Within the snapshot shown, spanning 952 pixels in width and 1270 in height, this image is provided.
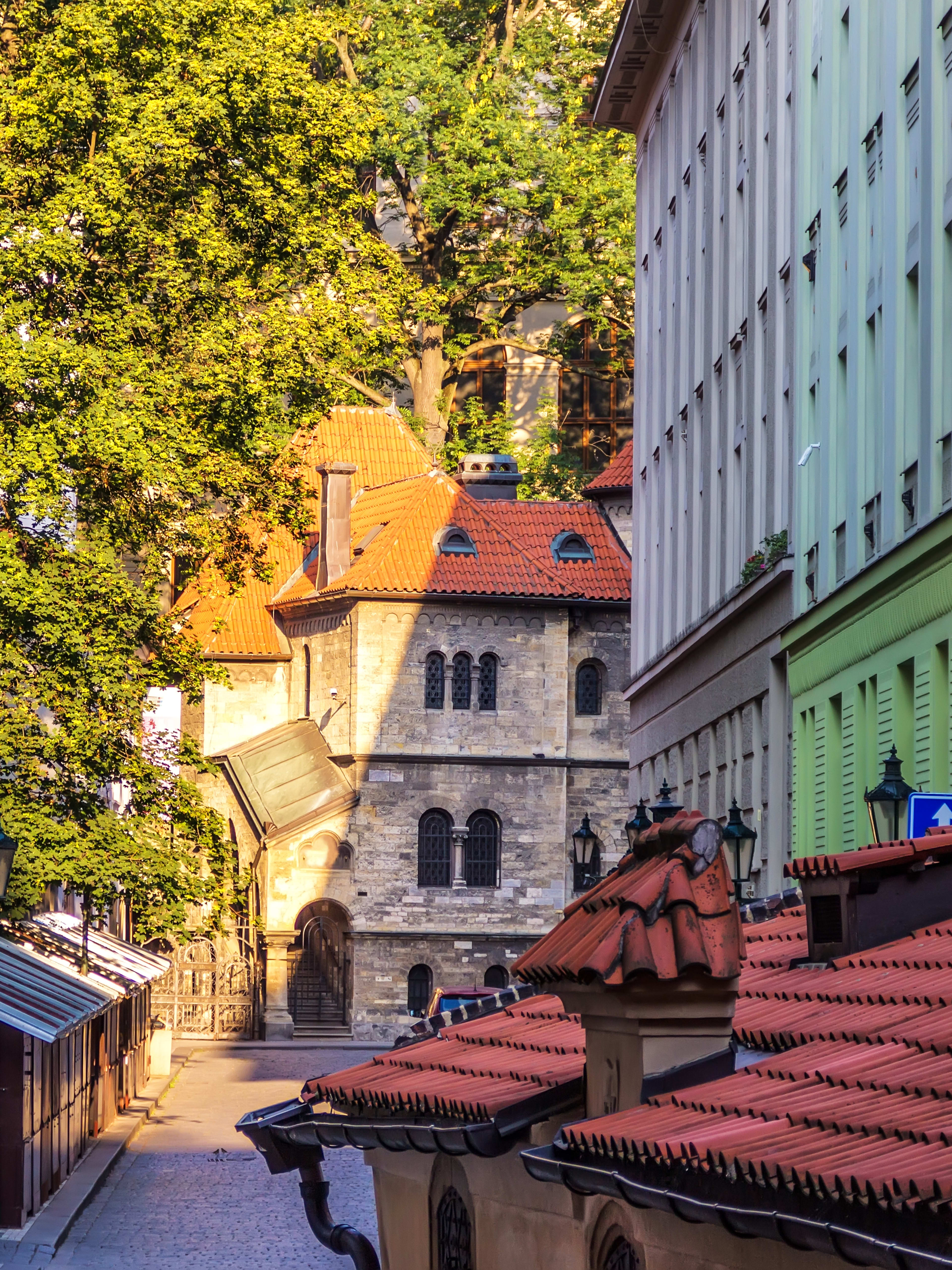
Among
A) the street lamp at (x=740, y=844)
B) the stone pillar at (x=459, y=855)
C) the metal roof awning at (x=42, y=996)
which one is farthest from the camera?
the stone pillar at (x=459, y=855)

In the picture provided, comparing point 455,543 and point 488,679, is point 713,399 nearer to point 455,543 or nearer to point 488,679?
point 488,679

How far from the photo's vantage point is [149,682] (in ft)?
86.8

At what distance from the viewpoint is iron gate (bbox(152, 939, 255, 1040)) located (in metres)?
47.4

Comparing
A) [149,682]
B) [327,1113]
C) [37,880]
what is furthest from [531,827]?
[327,1113]

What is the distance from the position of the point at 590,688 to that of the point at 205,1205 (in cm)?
2805

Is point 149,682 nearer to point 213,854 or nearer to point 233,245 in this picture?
point 213,854

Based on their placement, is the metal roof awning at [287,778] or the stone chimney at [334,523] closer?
the metal roof awning at [287,778]

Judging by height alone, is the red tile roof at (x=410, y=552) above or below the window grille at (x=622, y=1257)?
above

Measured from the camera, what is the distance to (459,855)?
161 ft

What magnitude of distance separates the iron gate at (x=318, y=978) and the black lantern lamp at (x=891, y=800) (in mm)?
35944

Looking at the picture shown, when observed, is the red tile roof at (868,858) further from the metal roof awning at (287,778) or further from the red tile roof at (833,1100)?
the metal roof awning at (287,778)

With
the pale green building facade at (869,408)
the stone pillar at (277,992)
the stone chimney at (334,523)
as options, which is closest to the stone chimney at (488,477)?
the stone chimney at (334,523)

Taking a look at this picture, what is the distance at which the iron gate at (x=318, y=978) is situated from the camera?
48.0 meters

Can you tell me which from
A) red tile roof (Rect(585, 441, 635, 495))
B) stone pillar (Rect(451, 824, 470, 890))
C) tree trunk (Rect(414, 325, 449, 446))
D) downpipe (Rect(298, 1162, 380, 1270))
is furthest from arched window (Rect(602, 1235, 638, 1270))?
tree trunk (Rect(414, 325, 449, 446))
